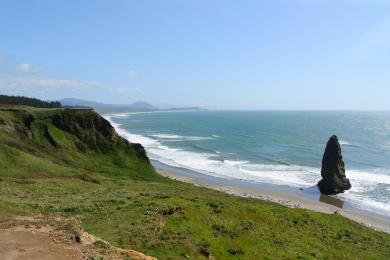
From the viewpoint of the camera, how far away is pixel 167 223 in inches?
1118

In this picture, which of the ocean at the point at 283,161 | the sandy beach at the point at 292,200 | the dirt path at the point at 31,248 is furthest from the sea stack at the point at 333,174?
the dirt path at the point at 31,248

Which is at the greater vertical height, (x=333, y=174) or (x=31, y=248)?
(x=31, y=248)

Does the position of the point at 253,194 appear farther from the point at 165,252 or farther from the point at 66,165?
the point at 165,252

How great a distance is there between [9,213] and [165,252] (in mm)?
12112

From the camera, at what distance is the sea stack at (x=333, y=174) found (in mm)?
81562

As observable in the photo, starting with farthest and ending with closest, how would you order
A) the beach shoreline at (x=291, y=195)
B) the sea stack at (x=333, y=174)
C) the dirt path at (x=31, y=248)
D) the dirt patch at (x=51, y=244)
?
1. the sea stack at (x=333, y=174)
2. the beach shoreline at (x=291, y=195)
3. the dirt patch at (x=51, y=244)
4. the dirt path at (x=31, y=248)

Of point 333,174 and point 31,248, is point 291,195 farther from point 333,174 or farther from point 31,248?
point 31,248

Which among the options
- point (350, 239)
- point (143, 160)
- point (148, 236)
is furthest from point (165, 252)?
point (143, 160)

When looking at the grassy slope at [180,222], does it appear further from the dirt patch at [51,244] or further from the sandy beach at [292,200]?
the sandy beach at [292,200]

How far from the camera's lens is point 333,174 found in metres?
82.6

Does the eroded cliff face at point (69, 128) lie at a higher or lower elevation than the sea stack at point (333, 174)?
higher

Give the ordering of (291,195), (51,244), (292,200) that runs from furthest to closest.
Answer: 1. (291,195)
2. (292,200)
3. (51,244)

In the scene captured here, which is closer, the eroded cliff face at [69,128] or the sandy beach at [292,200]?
the sandy beach at [292,200]

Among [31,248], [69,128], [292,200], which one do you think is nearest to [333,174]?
[292,200]
